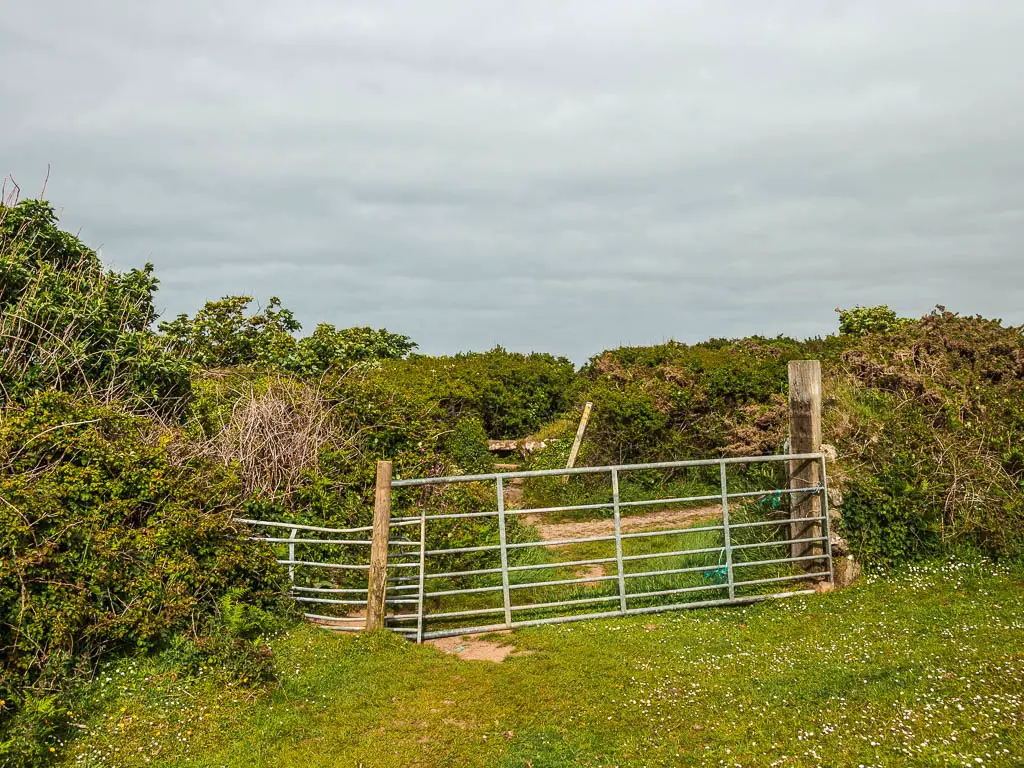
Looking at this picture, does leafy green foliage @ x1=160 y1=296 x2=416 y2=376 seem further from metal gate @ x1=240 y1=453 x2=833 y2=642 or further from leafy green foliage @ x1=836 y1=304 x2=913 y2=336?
leafy green foliage @ x1=836 y1=304 x2=913 y2=336

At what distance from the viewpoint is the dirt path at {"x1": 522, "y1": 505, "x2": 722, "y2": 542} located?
13266 millimetres

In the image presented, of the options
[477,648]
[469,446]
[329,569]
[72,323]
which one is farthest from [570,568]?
[72,323]

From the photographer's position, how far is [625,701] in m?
6.48

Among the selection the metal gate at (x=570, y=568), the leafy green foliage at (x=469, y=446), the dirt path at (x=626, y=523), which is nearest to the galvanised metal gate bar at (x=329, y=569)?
the metal gate at (x=570, y=568)

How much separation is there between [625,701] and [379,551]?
128 inches

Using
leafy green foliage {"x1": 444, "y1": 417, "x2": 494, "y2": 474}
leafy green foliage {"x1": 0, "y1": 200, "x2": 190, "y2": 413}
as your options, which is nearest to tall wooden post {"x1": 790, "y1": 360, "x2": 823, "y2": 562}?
leafy green foliage {"x1": 444, "y1": 417, "x2": 494, "y2": 474}

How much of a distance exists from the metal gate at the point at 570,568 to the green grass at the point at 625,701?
0.57m

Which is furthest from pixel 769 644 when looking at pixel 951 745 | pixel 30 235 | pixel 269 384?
pixel 30 235

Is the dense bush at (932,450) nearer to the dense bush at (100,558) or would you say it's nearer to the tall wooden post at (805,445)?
the tall wooden post at (805,445)

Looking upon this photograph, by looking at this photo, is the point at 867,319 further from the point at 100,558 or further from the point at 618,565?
the point at 100,558

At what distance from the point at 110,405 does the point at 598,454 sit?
1036 cm

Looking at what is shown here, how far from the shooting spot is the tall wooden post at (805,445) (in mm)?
9750

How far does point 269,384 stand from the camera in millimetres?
11328

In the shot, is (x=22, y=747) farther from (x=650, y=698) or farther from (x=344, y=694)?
(x=650, y=698)
